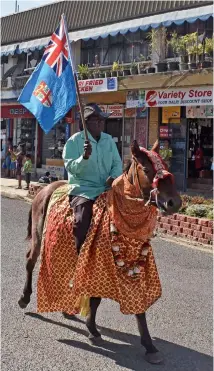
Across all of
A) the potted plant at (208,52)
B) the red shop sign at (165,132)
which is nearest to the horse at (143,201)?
the potted plant at (208,52)

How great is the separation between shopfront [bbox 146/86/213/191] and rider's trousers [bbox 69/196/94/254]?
12.5m

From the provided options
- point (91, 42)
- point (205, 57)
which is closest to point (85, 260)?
point (205, 57)

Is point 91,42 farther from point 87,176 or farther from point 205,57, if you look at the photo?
point 87,176

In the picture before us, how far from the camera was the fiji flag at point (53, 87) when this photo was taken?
5371 millimetres

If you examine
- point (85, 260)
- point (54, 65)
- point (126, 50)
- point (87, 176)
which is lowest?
point (85, 260)

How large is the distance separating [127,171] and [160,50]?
47.3 feet

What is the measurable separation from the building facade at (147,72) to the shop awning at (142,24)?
3cm

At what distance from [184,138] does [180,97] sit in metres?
1.69

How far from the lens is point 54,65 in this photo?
5.52 metres

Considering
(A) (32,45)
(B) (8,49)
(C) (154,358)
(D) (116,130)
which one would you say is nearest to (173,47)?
(D) (116,130)

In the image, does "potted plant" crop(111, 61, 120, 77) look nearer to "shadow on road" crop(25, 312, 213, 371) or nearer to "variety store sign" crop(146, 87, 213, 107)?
"variety store sign" crop(146, 87, 213, 107)

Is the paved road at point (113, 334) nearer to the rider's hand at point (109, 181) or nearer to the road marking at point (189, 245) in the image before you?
the rider's hand at point (109, 181)

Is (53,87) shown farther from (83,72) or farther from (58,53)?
(83,72)

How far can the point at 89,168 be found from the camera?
508 centimetres
